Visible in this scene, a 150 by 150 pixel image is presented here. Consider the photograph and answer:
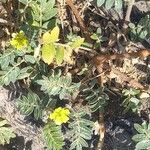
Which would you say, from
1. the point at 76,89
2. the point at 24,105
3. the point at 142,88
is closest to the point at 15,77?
the point at 24,105

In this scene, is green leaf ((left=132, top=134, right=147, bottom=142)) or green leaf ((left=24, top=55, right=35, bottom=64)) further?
green leaf ((left=24, top=55, right=35, bottom=64))

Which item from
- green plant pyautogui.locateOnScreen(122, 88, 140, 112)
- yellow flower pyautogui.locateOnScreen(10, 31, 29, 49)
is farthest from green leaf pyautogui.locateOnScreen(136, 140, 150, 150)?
yellow flower pyautogui.locateOnScreen(10, 31, 29, 49)

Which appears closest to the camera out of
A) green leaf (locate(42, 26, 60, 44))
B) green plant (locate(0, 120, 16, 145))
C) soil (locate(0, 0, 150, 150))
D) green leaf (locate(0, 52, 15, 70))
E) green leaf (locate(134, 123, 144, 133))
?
green leaf (locate(42, 26, 60, 44))

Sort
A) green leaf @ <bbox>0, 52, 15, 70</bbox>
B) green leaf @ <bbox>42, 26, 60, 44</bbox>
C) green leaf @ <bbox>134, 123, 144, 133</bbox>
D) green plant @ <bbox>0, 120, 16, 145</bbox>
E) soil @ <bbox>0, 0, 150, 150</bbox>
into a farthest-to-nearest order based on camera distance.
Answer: green plant @ <bbox>0, 120, 16, 145</bbox> < soil @ <bbox>0, 0, 150, 150</bbox> < green leaf @ <bbox>0, 52, 15, 70</bbox> < green leaf @ <bbox>134, 123, 144, 133</bbox> < green leaf @ <bbox>42, 26, 60, 44</bbox>

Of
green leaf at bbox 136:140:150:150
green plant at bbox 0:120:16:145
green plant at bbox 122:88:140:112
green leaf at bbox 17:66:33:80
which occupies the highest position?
green leaf at bbox 17:66:33:80

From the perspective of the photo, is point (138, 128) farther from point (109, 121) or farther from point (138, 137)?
point (109, 121)

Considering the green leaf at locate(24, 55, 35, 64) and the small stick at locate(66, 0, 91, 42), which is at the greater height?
the small stick at locate(66, 0, 91, 42)

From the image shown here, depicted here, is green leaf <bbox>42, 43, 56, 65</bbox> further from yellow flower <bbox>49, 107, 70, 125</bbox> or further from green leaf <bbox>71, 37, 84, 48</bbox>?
yellow flower <bbox>49, 107, 70, 125</bbox>

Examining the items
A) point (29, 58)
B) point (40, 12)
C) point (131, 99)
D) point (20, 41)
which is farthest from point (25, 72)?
point (131, 99)
